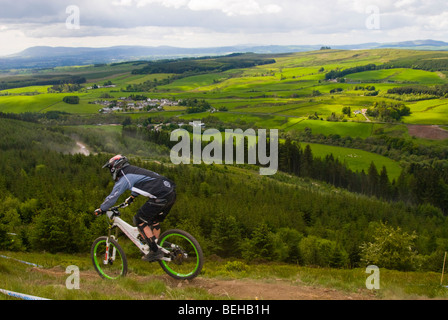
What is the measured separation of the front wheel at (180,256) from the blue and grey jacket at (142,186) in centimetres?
154

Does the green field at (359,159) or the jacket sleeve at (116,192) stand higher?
the jacket sleeve at (116,192)

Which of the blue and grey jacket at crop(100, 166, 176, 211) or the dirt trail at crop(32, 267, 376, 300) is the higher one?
the blue and grey jacket at crop(100, 166, 176, 211)

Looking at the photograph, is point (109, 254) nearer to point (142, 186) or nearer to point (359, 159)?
point (142, 186)

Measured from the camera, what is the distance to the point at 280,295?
447 inches

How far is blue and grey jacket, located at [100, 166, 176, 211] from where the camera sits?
39.2 feet

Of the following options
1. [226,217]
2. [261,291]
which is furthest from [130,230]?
[226,217]

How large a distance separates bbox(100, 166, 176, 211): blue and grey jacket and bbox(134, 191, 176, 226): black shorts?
0.17 m

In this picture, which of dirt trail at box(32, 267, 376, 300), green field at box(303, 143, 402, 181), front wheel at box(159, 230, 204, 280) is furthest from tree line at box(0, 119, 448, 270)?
dirt trail at box(32, 267, 376, 300)

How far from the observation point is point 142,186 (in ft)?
39.4

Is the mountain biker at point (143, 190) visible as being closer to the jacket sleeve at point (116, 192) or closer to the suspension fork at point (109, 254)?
the jacket sleeve at point (116, 192)

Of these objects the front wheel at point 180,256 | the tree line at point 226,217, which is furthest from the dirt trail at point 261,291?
the tree line at point 226,217

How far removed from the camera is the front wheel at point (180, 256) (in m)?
12.4

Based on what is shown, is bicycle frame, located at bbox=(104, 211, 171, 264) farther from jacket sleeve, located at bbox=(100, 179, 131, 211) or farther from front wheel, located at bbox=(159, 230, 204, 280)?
jacket sleeve, located at bbox=(100, 179, 131, 211)
